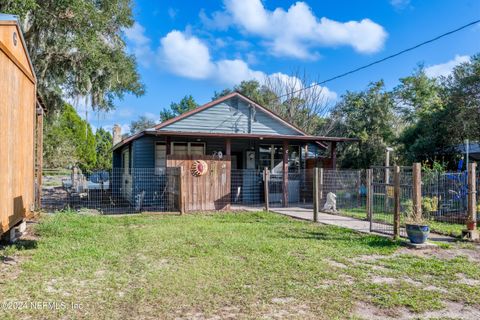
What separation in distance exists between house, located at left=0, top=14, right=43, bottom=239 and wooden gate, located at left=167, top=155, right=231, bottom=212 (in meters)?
4.48

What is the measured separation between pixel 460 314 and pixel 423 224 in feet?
10.6

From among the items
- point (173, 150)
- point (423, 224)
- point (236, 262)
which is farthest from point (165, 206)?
point (423, 224)

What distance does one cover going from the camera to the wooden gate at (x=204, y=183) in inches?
446

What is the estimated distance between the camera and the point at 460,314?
3596mm

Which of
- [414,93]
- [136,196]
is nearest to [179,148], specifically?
[136,196]

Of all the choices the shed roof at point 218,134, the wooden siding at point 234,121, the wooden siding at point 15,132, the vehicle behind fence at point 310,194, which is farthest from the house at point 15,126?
the wooden siding at point 234,121

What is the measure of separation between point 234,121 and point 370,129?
906 cm

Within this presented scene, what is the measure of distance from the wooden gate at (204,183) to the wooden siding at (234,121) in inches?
102

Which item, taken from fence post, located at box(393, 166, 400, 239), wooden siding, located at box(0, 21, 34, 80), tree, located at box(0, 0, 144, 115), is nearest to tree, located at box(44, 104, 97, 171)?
tree, located at box(0, 0, 144, 115)

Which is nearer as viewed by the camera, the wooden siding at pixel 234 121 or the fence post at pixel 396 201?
the fence post at pixel 396 201

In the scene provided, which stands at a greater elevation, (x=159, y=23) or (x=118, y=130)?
(x=159, y=23)

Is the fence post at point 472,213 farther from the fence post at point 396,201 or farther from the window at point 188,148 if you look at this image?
the window at point 188,148

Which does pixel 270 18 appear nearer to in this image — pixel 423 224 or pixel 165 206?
pixel 165 206

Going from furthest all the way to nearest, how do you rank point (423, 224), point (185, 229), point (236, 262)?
1. point (185, 229)
2. point (423, 224)
3. point (236, 262)
